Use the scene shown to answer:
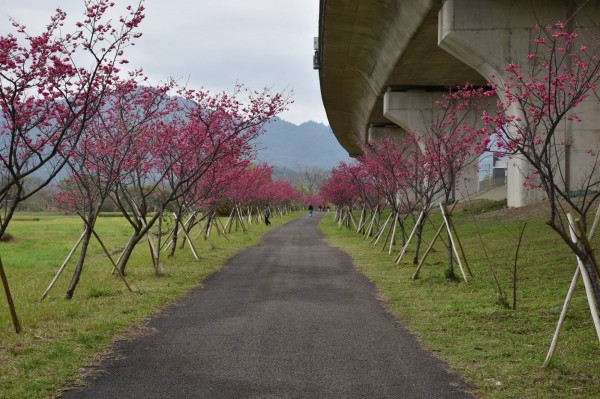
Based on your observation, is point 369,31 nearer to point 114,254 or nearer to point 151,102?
point 151,102

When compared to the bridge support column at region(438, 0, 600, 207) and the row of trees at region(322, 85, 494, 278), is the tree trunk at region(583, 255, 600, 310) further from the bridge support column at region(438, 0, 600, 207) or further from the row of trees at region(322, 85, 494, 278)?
the bridge support column at region(438, 0, 600, 207)

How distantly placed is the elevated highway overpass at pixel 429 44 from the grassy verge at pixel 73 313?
333 inches

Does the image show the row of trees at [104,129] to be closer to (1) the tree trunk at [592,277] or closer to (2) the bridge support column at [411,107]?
(1) the tree trunk at [592,277]

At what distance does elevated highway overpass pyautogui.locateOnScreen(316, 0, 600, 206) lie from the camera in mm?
18891

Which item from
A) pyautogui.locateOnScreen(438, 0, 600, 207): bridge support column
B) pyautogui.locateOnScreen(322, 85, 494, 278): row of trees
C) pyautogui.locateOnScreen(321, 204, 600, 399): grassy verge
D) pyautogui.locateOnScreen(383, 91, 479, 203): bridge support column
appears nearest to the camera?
pyautogui.locateOnScreen(321, 204, 600, 399): grassy verge

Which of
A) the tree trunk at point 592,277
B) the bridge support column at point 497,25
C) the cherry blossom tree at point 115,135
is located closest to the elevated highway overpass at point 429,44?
the bridge support column at point 497,25

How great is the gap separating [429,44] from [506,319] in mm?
15218

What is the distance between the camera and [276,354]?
Result: 23.3ft

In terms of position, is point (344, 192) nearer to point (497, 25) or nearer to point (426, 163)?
point (426, 163)

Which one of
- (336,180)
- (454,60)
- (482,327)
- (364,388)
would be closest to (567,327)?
(482,327)

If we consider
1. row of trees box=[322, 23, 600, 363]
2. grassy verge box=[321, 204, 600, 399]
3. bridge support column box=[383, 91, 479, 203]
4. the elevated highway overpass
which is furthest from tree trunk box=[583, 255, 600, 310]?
bridge support column box=[383, 91, 479, 203]

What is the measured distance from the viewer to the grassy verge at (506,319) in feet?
19.9

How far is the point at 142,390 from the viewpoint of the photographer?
5.71m

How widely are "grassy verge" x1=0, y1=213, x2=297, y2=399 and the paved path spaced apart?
39 centimetres
